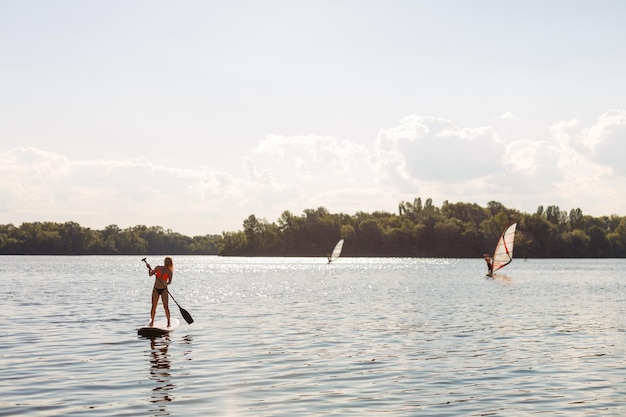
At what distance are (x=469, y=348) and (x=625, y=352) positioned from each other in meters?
4.63

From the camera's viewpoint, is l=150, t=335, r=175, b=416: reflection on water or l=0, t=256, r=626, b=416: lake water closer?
l=0, t=256, r=626, b=416: lake water

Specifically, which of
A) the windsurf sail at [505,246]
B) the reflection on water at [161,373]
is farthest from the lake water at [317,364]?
the windsurf sail at [505,246]

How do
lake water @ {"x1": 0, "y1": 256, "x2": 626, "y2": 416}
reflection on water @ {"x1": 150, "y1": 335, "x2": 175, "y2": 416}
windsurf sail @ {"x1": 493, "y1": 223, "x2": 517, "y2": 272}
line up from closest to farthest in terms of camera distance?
1. lake water @ {"x1": 0, "y1": 256, "x2": 626, "y2": 416}
2. reflection on water @ {"x1": 150, "y1": 335, "x2": 175, "y2": 416}
3. windsurf sail @ {"x1": 493, "y1": 223, "x2": 517, "y2": 272}

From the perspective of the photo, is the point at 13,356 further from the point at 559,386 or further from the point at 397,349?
the point at 559,386

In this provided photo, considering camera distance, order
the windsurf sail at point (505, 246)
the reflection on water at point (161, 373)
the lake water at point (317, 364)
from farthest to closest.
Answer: the windsurf sail at point (505, 246), the reflection on water at point (161, 373), the lake water at point (317, 364)

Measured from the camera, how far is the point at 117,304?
147 feet

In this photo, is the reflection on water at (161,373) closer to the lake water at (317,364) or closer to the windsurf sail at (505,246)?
the lake water at (317,364)

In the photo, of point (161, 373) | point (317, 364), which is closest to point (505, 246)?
point (317, 364)

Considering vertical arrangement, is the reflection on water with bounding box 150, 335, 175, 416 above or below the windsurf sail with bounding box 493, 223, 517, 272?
below

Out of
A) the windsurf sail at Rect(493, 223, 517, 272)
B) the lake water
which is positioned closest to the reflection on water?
the lake water

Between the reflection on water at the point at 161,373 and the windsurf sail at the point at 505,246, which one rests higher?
the windsurf sail at the point at 505,246

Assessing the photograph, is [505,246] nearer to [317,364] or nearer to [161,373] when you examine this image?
[317,364]

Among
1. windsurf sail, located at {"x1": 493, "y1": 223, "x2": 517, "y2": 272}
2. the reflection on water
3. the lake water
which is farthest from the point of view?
windsurf sail, located at {"x1": 493, "y1": 223, "x2": 517, "y2": 272}

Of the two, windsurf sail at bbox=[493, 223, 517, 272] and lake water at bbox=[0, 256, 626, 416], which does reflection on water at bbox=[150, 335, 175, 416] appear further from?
windsurf sail at bbox=[493, 223, 517, 272]
